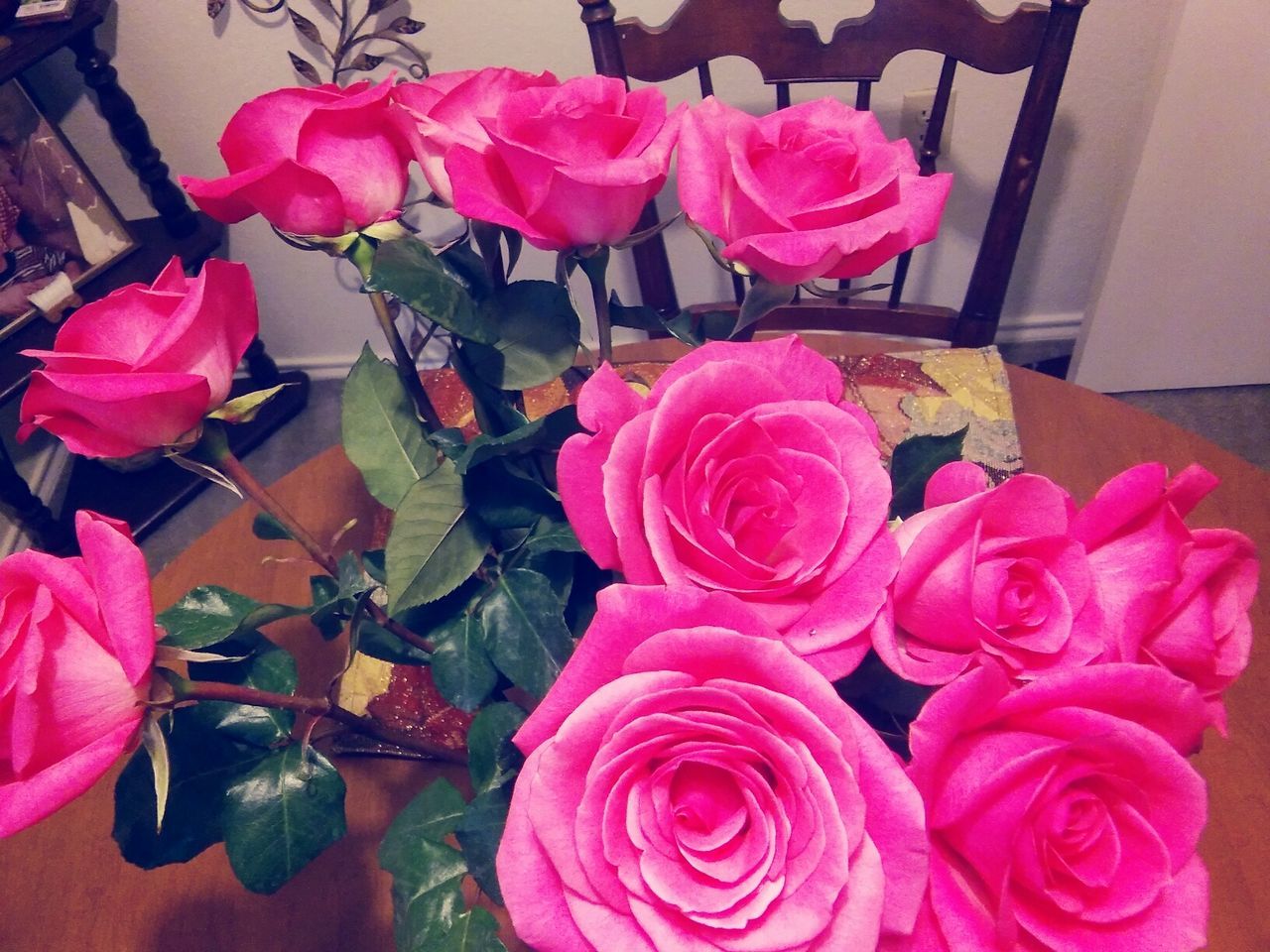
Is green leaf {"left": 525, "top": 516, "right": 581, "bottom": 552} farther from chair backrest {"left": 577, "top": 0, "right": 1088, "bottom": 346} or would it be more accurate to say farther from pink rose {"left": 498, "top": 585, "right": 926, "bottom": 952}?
chair backrest {"left": 577, "top": 0, "right": 1088, "bottom": 346}

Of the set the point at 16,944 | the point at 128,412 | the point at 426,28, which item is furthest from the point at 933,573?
the point at 426,28

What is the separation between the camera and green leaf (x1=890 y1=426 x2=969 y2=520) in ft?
1.14

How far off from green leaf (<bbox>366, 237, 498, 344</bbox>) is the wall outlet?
3.29 ft

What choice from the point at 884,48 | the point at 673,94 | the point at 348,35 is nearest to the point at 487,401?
the point at 884,48

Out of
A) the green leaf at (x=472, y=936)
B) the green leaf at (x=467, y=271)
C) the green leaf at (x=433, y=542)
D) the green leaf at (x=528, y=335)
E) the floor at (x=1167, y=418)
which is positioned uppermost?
the green leaf at (x=467, y=271)

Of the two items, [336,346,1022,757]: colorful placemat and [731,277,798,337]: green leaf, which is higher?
[731,277,798,337]: green leaf

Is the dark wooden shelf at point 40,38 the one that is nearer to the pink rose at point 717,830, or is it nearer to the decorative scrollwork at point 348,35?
the decorative scrollwork at point 348,35

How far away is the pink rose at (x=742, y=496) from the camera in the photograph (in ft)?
0.84

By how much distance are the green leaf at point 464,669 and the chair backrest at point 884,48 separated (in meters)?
0.61

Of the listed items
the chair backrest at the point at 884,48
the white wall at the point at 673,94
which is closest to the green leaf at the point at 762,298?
the chair backrest at the point at 884,48

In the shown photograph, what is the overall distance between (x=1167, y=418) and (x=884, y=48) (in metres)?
1.14

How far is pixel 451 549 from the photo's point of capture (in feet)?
1.17

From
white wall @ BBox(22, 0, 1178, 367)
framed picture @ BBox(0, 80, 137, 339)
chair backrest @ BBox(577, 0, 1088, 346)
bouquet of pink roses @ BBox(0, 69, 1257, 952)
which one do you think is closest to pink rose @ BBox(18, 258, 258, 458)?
bouquet of pink roses @ BBox(0, 69, 1257, 952)

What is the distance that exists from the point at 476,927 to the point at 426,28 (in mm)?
1199
